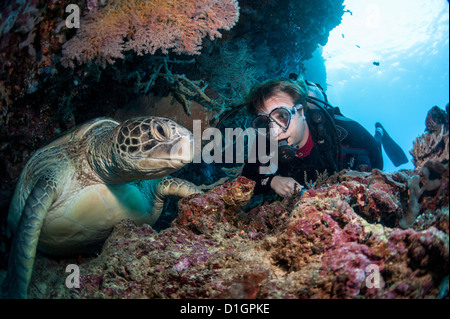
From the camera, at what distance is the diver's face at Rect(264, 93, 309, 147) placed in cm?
278

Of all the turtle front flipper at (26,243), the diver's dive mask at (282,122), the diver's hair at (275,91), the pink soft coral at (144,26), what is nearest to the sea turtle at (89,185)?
the turtle front flipper at (26,243)

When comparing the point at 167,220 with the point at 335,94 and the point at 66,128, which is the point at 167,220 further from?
the point at 335,94

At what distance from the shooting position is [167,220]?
3.87 m

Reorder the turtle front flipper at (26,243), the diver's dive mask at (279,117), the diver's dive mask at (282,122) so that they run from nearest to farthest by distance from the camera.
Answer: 1. the turtle front flipper at (26,243)
2. the diver's dive mask at (282,122)
3. the diver's dive mask at (279,117)

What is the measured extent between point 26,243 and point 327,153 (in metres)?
3.18

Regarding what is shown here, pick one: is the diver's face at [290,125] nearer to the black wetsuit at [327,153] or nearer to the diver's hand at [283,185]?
the black wetsuit at [327,153]

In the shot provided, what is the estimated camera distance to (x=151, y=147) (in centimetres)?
177

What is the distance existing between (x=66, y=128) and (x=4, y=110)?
0.68m

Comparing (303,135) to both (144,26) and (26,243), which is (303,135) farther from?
(26,243)

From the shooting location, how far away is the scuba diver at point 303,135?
9.11ft

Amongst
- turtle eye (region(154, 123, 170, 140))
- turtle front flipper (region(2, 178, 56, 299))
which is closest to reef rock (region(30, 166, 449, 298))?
turtle front flipper (region(2, 178, 56, 299))

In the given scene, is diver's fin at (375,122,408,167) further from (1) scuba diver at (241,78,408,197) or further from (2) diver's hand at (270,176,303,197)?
(2) diver's hand at (270,176,303,197)

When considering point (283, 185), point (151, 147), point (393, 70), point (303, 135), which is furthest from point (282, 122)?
point (393, 70)

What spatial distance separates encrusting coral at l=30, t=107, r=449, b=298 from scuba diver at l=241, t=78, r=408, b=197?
3.29ft
